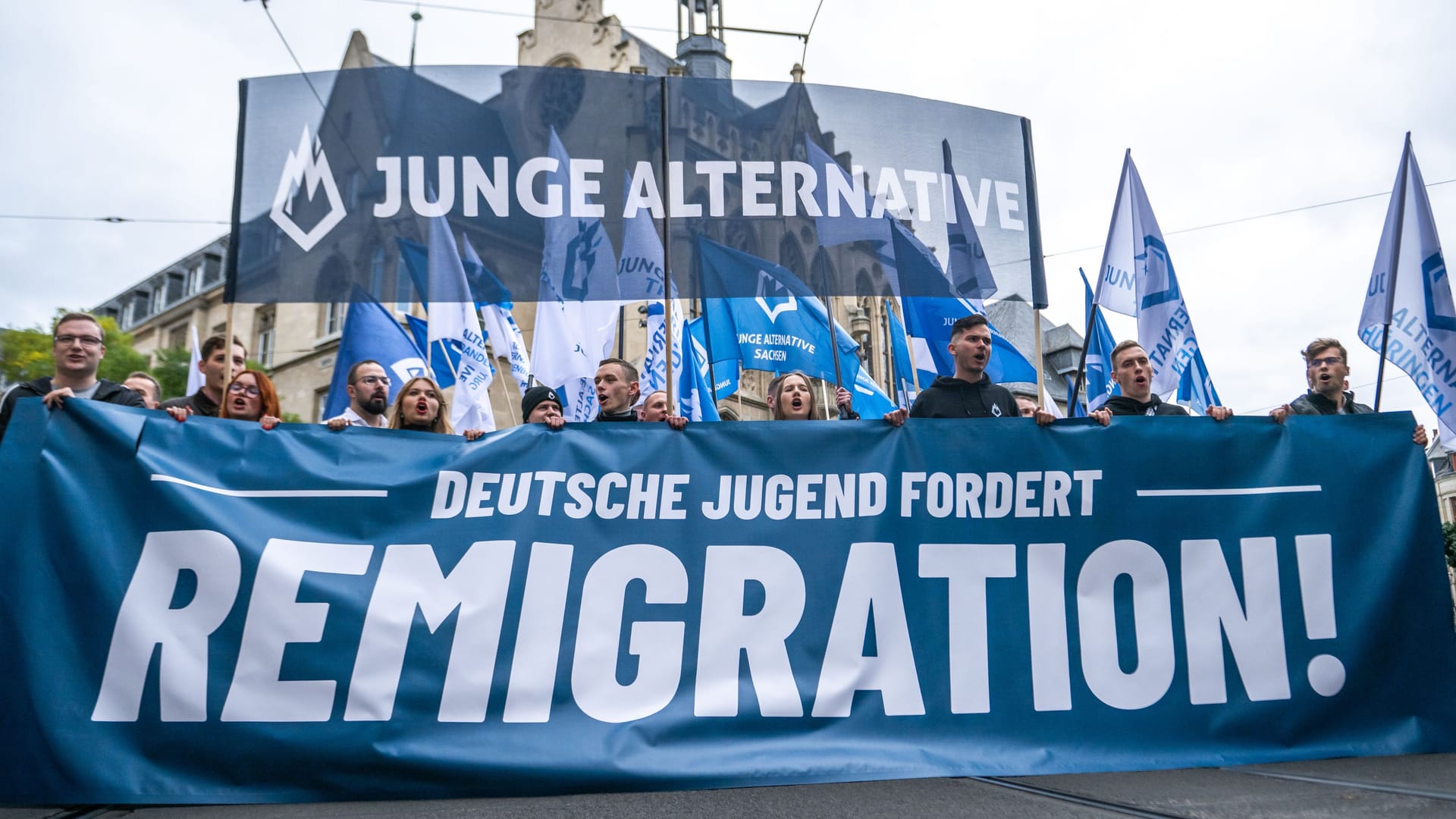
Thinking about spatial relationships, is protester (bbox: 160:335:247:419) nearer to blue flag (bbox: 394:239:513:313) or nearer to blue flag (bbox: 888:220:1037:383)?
blue flag (bbox: 394:239:513:313)

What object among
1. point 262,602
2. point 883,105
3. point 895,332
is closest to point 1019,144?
point 883,105

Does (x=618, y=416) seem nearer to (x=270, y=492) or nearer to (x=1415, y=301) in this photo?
(x=270, y=492)

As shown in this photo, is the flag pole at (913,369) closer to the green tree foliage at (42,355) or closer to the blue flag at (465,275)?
the blue flag at (465,275)

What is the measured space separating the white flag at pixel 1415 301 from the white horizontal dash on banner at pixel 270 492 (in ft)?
16.0

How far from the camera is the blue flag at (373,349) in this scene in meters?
7.80

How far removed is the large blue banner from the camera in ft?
12.4

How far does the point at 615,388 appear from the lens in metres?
5.39

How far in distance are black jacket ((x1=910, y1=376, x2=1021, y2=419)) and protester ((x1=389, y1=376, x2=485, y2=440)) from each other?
217 cm

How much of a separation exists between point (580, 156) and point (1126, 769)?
363 cm

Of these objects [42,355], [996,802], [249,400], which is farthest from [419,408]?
[42,355]

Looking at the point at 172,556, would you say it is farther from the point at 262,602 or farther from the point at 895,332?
the point at 895,332

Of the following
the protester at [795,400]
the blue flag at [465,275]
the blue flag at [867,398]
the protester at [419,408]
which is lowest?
the protester at [419,408]

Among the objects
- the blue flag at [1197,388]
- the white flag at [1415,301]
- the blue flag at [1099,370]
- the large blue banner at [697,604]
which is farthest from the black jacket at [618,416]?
the blue flag at [1099,370]

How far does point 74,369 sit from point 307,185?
126cm
